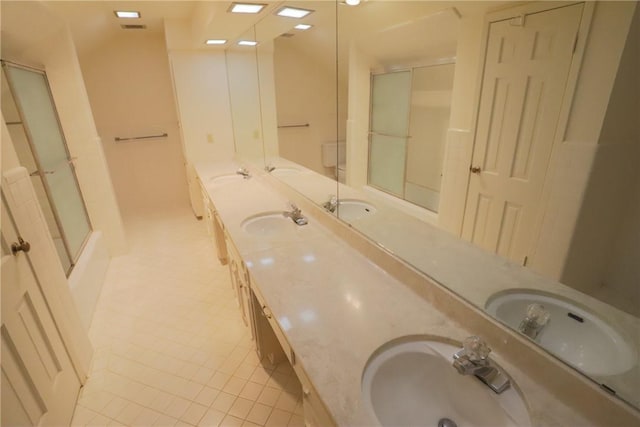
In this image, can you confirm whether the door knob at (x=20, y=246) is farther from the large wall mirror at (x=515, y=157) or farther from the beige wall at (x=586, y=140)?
the beige wall at (x=586, y=140)

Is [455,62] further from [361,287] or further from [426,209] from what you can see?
[361,287]

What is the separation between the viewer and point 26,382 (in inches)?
51.0

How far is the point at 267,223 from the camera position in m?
2.11

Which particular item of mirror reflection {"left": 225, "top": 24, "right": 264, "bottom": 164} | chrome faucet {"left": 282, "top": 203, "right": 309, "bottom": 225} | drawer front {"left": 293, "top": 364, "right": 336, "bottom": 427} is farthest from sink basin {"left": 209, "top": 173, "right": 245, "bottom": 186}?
drawer front {"left": 293, "top": 364, "right": 336, "bottom": 427}

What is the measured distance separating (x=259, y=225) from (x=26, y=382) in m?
1.30

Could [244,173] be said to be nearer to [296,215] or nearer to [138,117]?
[296,215]

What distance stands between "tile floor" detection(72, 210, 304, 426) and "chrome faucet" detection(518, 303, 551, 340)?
47.8 inches

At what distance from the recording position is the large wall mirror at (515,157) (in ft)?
2.01

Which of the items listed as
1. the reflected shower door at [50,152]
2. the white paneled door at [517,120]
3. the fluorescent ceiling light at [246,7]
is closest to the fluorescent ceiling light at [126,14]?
the reflected shower door at [50,152]

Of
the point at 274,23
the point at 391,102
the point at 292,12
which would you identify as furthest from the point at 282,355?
the point at 274,23

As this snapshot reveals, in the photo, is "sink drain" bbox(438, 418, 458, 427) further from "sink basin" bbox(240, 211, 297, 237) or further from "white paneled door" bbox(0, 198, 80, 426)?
"white paneled door" bbox(0, 198, 80, 426)

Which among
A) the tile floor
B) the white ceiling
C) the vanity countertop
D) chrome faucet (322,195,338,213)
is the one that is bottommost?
the tile floor

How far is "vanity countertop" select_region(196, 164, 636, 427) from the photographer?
0.78 m

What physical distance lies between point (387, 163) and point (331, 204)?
1.79 feet
